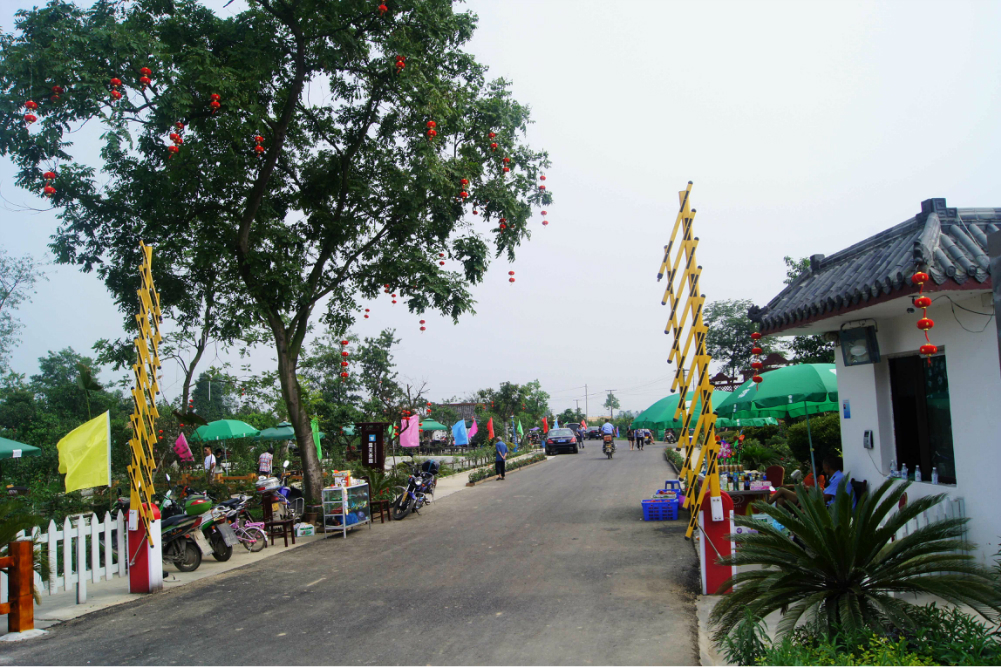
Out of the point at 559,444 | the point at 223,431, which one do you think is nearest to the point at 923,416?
the point at 223,431

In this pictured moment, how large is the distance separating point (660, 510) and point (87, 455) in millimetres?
9839

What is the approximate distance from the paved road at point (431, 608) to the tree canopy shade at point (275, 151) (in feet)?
16.9

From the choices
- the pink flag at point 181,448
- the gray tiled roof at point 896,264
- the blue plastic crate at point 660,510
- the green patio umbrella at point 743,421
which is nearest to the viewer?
the gray tiled roof at point 896,264

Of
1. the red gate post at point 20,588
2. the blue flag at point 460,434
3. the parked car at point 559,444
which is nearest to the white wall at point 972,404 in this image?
the red gate post at point 20,588

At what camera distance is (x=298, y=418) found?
14.1m

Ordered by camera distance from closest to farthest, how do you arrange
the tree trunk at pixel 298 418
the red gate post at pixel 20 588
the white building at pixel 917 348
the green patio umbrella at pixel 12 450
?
the white building at pixel 917 348 → the red gate post at pixel 20 588 → the green patio umbrella at pixel 12 450 → the tree trunk at pixel 298 418

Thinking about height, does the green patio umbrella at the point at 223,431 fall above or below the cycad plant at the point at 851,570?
above

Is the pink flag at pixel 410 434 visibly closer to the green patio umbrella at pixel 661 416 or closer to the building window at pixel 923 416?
the green patio umbrella at pixel 661 416

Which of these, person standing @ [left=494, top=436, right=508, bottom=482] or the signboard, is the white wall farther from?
person standing @ [left=494, top=436, right=508, bottom=482]

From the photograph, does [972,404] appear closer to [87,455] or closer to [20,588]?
[20,588]

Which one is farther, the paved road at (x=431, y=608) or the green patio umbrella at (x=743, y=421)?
the green patio umbrella at (x=743, y=421)

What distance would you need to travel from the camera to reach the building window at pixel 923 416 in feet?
23.1

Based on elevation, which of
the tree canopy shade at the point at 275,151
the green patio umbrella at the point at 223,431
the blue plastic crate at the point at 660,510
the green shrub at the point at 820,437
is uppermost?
the tree canopy shade at the point at 275,151

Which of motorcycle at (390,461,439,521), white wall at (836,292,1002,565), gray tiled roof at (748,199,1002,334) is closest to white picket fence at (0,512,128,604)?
motorcycle at (390,461,439,521)
